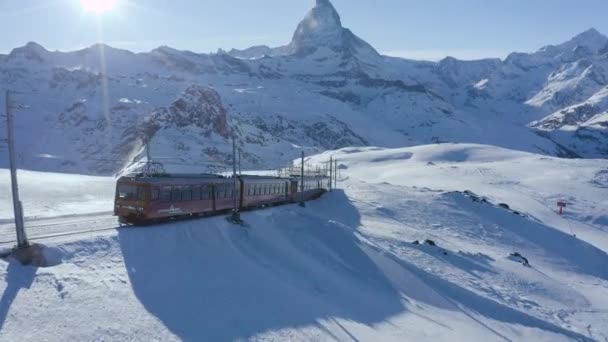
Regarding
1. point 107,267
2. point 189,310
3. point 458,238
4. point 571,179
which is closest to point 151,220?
point 107,267

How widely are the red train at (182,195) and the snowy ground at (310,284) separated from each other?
167 cm

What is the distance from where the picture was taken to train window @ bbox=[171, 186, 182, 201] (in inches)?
1208

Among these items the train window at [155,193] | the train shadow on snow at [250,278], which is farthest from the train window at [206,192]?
the train window at [155,193]

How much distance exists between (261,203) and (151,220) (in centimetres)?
1625

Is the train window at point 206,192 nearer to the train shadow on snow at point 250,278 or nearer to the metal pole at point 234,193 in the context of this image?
the metal pole at point 234,193

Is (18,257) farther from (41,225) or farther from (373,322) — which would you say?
(373,322)

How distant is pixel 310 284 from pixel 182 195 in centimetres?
1052

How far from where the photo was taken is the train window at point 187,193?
31766 millimetres

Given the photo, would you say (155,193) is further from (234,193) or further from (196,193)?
(234,193)

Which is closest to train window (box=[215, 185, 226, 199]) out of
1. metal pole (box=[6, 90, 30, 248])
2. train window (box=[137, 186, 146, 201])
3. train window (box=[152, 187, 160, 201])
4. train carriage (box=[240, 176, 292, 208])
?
train carriage (box=[240, 176, 292, 208])

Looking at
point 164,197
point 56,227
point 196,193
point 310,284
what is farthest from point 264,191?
point 56,227

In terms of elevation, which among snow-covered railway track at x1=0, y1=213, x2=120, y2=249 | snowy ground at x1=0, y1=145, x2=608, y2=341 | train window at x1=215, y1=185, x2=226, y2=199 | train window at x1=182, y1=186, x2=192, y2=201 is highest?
train window at x1=182, y1=186, x2=192, y2=201

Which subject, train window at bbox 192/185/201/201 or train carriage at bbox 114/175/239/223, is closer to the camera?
train carriage at bbox 114/175/239/223

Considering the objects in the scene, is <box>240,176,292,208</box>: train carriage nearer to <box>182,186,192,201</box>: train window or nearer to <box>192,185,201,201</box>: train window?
<box>192,185,201,201</box>: train window
